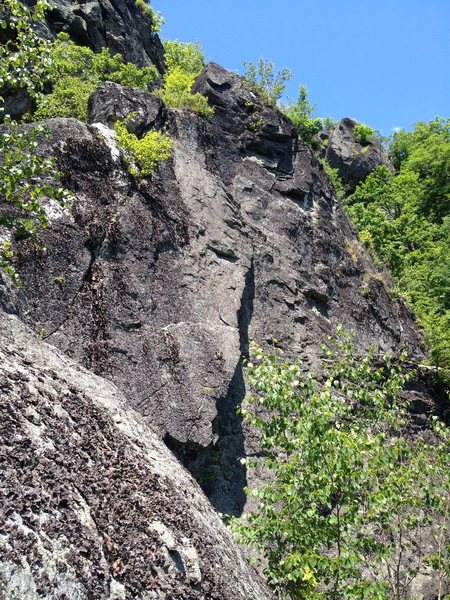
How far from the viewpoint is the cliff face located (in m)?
3.92

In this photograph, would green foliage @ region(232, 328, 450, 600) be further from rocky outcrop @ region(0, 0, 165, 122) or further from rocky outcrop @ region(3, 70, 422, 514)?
rocky outcrop @ region(0, 0, 165, 122)

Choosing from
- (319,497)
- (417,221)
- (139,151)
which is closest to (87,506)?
(319,497)

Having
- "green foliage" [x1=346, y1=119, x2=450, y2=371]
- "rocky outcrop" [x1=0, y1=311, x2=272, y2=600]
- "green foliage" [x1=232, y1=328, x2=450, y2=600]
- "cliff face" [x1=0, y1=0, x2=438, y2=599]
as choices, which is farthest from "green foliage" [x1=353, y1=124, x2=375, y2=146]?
"rocky outcrop" [x1=0, y1=311, x2=272, y2=600]

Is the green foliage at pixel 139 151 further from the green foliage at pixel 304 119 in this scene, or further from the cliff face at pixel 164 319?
the green foliage at pixel 304 119

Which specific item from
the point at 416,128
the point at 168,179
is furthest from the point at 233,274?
the point at 416,128

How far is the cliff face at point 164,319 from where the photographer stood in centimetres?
392

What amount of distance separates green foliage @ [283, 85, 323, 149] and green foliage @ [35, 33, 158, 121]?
14806 mm

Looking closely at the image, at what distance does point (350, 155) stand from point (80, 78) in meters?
24.3

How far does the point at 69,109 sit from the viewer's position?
50.1 feet

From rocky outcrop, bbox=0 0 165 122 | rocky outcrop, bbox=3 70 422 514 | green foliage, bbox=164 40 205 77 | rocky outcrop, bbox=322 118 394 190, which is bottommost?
rocky outcrop, bbox=3 70 422 514

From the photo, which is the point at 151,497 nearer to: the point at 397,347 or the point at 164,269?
the point at 164,269

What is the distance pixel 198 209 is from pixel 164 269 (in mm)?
2657

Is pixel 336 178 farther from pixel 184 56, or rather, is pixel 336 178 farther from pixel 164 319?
pixel 164 319

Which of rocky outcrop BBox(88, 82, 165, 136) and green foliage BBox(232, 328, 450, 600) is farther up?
rocky outcrop BBox(88, 82, 165, 136)
